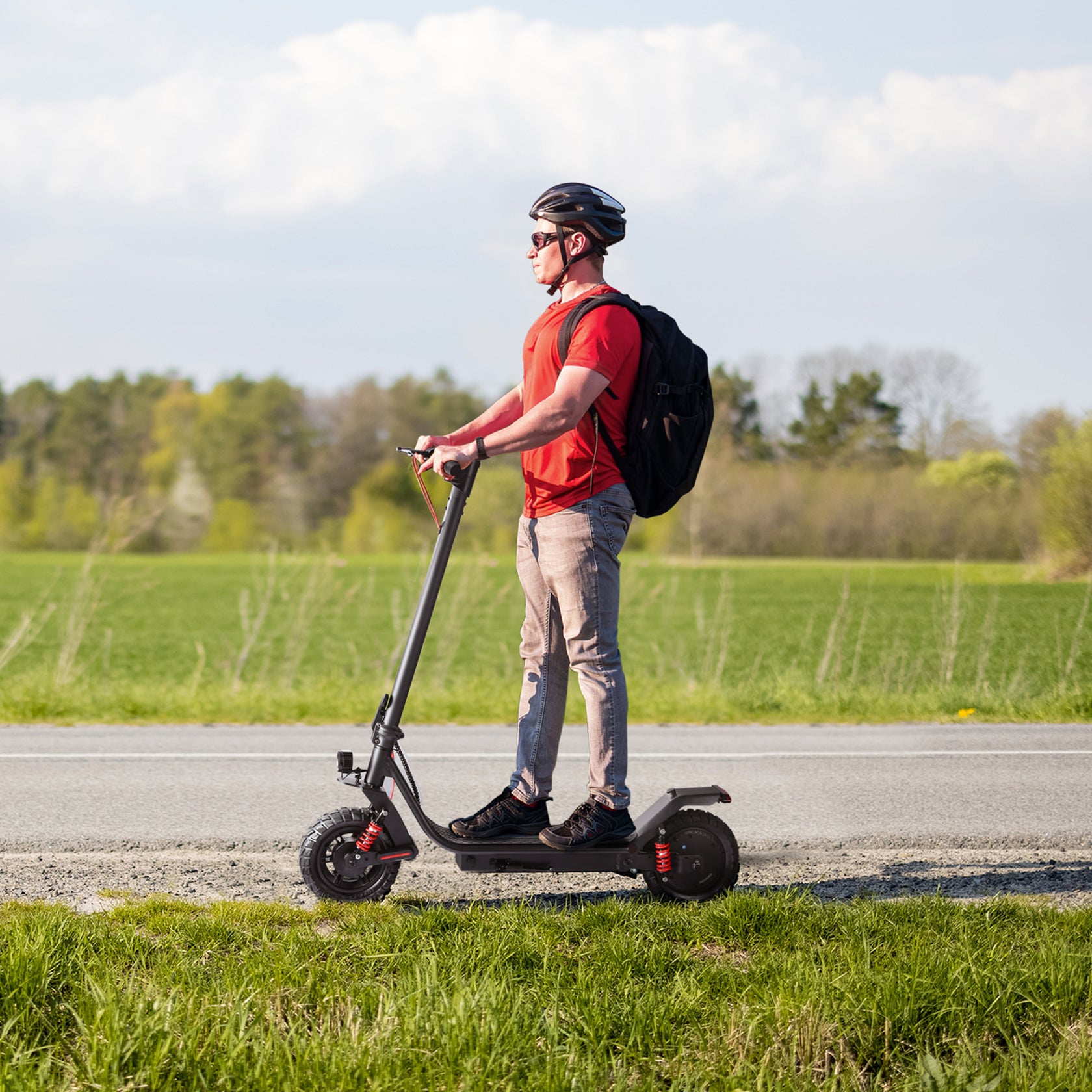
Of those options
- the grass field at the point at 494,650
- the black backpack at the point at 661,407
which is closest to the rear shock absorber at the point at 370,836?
the black backpack at the point at 661,407

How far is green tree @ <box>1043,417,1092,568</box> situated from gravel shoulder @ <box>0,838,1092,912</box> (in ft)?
112

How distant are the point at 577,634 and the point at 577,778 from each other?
9.23 ft

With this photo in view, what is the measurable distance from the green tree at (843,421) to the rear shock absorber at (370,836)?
6848 cm

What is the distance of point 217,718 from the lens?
9.26 metres

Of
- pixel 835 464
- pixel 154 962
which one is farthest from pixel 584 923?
pixel 835 464

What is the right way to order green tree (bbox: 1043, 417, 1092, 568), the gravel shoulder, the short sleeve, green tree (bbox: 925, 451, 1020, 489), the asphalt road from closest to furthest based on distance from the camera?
the short sleeve
the gravel shoulder
the asphalt road
green tree (bbox: 1043, 417, 1092, 568)
green tree (bbox: 925, 451, 1020, 489)

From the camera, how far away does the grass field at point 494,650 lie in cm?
978

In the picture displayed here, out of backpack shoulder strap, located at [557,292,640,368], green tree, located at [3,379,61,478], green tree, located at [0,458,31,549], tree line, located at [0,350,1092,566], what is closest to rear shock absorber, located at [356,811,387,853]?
backpack shoulder strap, located at [557,292,640,368]

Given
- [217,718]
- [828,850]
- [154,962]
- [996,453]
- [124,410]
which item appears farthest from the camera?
[124,410]

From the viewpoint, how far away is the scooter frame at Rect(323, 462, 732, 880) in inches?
157

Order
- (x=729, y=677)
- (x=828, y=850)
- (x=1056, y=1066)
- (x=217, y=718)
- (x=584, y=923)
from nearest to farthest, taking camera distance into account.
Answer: (x=1056, y=1066) < (x=584, y=923) < (x=828, y=850) < (x=217, y=718) < (x=729, y=677)

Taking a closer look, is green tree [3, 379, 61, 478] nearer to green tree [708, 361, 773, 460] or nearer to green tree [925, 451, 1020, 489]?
green tree [708, 361, 773, 460]

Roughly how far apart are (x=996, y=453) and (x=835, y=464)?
18.3 metres

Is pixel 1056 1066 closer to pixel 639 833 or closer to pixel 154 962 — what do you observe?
pixel 639 833
